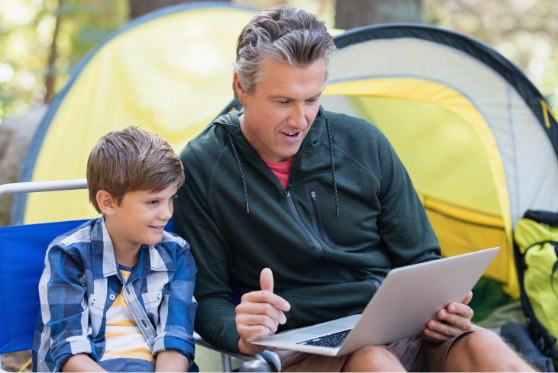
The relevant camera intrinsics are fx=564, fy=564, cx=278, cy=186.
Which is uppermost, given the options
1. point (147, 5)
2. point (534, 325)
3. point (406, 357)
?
point (147, 5)

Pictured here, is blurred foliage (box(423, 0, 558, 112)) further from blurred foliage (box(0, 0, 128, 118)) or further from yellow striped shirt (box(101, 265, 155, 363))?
yellow striped shirt (box(101, 265, 155, 363))

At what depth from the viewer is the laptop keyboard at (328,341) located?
1259 mm

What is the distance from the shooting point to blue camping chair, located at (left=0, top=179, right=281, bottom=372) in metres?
1.47

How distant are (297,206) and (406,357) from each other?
0.51m

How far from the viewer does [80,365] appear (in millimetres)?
1253

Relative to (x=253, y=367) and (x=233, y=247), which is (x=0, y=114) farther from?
(x=253, y=367)

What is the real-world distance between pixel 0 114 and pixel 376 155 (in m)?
4.03

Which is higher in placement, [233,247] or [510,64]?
[510,64]

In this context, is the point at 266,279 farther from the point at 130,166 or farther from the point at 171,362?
the point at 130,166

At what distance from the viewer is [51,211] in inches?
104

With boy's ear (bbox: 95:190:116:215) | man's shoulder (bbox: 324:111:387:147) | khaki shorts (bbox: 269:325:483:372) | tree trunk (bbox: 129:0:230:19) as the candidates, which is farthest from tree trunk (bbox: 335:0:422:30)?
boy's ear (bbox: 95:190:116:215)

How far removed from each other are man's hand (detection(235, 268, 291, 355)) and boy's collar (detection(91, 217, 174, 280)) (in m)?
0.28

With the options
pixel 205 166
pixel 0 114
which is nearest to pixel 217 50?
pixel 205 166

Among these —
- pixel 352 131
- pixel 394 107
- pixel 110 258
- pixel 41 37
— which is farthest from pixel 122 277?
pixel 41 37
